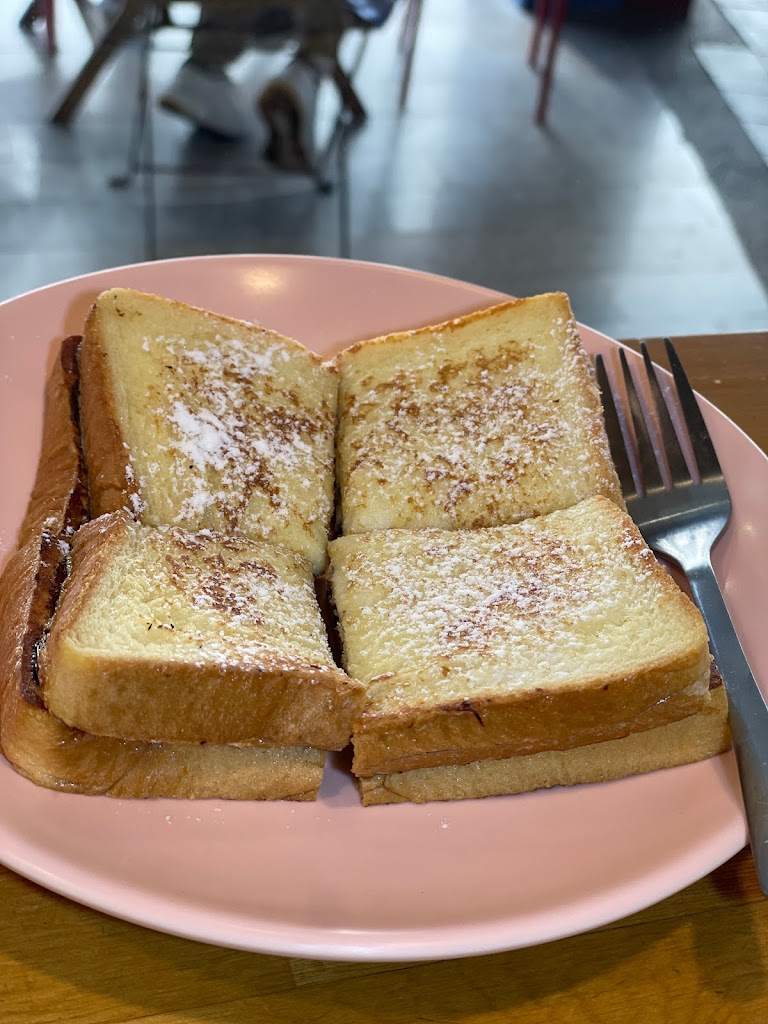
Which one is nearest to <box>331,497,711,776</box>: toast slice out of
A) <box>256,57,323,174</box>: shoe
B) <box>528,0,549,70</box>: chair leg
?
<box>256,57,323,174</box>: shoe

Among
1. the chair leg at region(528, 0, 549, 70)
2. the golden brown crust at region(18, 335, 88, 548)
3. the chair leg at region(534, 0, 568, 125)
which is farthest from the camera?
the chair leg at region(528, 0, 549, 70)

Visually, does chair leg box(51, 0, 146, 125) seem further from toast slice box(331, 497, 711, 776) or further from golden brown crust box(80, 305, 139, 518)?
toast slice box(331, 497, 711, 776)

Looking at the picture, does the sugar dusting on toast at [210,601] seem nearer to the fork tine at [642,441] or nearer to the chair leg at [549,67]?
the fork tine at [642,441]

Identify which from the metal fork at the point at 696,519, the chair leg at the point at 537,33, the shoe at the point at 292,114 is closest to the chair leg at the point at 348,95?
the shoe at the point at 292,114

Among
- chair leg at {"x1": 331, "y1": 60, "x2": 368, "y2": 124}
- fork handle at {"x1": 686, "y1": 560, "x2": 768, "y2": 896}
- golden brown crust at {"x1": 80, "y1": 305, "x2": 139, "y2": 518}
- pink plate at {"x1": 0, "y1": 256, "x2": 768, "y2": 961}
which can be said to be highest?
golden brown crust at {"x1": 80, "y1": 305, "x2": 139, "y2": 518}

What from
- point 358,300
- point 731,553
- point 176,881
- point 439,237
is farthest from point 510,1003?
point 439,237

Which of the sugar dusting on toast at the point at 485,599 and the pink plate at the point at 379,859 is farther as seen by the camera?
the sugar dusting on toast at the point at 485,599
